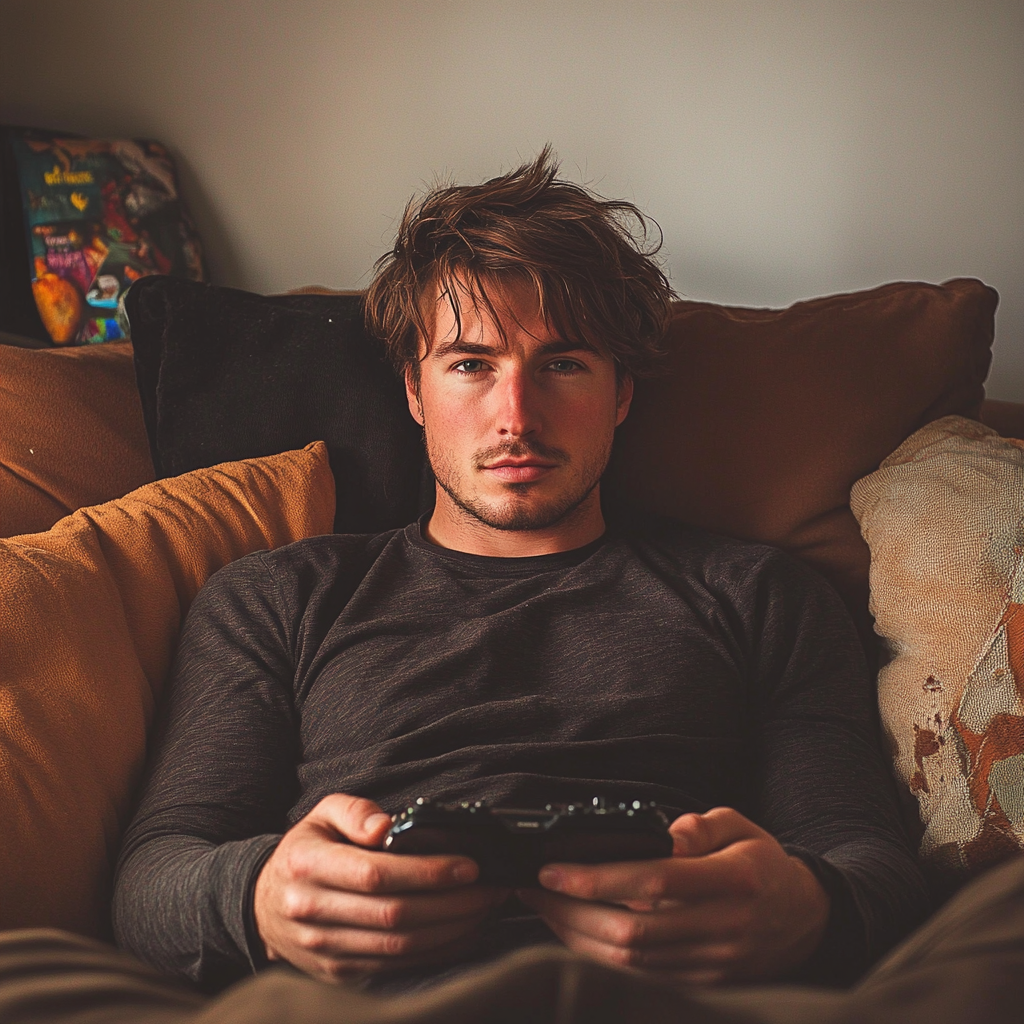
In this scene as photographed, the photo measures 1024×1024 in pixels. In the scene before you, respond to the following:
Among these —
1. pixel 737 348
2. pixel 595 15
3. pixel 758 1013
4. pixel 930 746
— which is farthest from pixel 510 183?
pixel 758 1013

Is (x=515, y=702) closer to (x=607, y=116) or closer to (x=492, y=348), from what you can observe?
(x=492, y=348)

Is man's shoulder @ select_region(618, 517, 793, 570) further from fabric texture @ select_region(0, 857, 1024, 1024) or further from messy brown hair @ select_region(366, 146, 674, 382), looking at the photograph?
fabric texture @ select_region(0, 857, 1024, 1024)

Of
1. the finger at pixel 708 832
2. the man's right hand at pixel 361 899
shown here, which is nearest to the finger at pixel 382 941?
the man's right hand at pixel 361 899

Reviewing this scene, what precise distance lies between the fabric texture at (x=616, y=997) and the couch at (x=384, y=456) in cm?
48

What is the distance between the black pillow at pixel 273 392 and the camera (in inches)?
52.6

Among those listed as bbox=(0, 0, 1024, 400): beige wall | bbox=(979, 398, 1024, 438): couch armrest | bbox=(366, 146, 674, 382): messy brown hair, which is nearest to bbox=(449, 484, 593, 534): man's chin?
bbox=(366, 146, 674, 382): messy brown hair

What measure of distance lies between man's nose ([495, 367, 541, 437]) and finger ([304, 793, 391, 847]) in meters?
0.53

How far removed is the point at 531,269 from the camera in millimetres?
1213

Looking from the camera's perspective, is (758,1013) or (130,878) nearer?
(758,1013)

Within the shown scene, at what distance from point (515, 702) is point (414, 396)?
51 centimetres

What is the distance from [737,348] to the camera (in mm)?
1336

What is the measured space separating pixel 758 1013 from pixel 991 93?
1.68 m

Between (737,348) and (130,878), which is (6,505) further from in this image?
(737,348)

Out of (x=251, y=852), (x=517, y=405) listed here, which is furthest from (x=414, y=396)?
(x=251, y=852)
